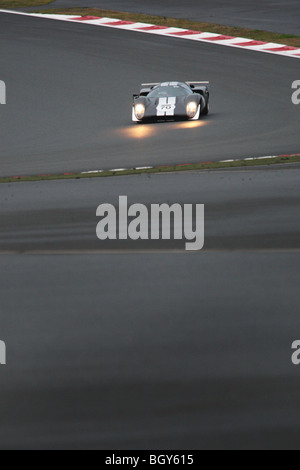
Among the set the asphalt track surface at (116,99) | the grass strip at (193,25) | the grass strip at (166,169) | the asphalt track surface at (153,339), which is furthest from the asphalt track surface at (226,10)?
the asphalt track surface at (153,339)

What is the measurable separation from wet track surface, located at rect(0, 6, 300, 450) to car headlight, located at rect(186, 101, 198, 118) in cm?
238

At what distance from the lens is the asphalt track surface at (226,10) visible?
28.2 metres

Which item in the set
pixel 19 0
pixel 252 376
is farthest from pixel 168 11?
pixel 252 376

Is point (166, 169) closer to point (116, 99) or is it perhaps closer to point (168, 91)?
point (168, 91)

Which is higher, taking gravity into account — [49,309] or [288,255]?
[288,255]

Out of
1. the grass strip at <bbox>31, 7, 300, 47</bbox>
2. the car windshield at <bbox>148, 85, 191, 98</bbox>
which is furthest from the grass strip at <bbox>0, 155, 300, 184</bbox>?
the grass strip at <bbox>31, 7, 300, 47</bbox>

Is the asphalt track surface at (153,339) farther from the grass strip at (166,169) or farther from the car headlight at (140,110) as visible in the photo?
the car headlight at (140,110)

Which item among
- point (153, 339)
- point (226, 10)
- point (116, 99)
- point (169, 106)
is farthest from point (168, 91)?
point (226, 10)

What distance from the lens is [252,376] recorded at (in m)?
4.52

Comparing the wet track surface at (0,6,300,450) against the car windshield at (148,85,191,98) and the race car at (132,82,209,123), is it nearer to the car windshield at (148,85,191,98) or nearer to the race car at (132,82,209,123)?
the race car at (132,82,209,123)

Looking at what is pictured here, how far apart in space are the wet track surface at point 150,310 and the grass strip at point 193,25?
512 inches
